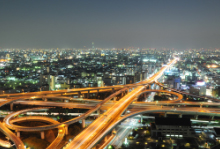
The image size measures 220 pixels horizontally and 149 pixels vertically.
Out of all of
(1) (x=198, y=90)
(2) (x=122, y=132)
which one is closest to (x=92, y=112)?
(2) (x=122, y=132)

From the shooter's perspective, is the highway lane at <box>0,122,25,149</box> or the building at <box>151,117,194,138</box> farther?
the building at <box>151,117,194,138</box>

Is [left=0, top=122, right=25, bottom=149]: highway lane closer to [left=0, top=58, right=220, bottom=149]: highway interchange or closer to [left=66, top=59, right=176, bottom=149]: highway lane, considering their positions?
[left=0, top=58, right=220, bottom=149]: highway interchange

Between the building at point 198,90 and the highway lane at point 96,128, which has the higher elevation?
the building at point 198,90

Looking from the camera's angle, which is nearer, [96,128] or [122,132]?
[96,128]

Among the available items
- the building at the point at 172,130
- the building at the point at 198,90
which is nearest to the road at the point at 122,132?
the building at the point at 172,130

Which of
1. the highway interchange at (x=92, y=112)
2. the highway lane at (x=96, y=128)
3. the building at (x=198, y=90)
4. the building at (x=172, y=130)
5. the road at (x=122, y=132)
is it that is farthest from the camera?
the building at (x=198, y=90)

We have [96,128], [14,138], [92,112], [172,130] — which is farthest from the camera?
[92,112]

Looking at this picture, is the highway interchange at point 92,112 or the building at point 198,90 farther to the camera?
the building at point 198,90

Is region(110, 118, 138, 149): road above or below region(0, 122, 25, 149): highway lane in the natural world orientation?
below

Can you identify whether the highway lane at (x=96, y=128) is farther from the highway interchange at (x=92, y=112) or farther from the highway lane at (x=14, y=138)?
the highway lane at (x=14, y=138)

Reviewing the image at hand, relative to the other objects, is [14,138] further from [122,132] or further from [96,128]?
[122,132]

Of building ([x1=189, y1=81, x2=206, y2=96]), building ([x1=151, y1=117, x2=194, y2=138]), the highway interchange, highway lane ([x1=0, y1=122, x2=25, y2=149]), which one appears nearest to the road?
the highway interchange

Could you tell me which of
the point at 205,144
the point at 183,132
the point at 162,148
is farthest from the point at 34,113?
the point at 205,144
